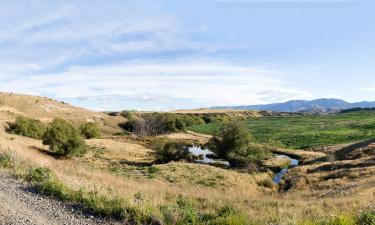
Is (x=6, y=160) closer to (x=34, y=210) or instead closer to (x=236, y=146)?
(x=34, y=210)

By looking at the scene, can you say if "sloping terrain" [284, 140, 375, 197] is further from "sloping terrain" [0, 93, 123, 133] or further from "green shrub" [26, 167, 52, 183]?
"sloping terrain" [0, 93, 123, 133]

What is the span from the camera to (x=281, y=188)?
42.2 m

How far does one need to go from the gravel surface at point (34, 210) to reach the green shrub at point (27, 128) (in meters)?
68.7

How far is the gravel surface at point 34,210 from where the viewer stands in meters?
10.3

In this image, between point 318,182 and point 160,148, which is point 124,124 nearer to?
point 160,148

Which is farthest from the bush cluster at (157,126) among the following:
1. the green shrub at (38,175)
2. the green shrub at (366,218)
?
the green shrub at (366,218)

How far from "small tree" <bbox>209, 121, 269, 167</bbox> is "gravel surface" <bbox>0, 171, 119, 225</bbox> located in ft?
166

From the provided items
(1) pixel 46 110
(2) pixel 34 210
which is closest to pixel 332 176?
(2) pixel 34 210

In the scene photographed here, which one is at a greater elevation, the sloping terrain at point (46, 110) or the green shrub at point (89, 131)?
the sloping terrain at point (46, 110)

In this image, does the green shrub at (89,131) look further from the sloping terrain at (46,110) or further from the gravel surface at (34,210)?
the gravel surface at (34,210)

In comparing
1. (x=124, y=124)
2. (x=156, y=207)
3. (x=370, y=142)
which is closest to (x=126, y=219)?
(x=156, y=207)

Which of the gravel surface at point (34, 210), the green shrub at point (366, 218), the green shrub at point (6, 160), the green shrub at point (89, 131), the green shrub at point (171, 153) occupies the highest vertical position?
the green shrub at point (6, 160)

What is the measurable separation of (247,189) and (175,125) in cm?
9559

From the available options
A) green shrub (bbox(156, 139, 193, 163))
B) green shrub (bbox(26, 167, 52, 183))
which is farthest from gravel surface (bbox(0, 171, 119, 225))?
Result: green shrub (bbox(156, 139, 193, 163))
